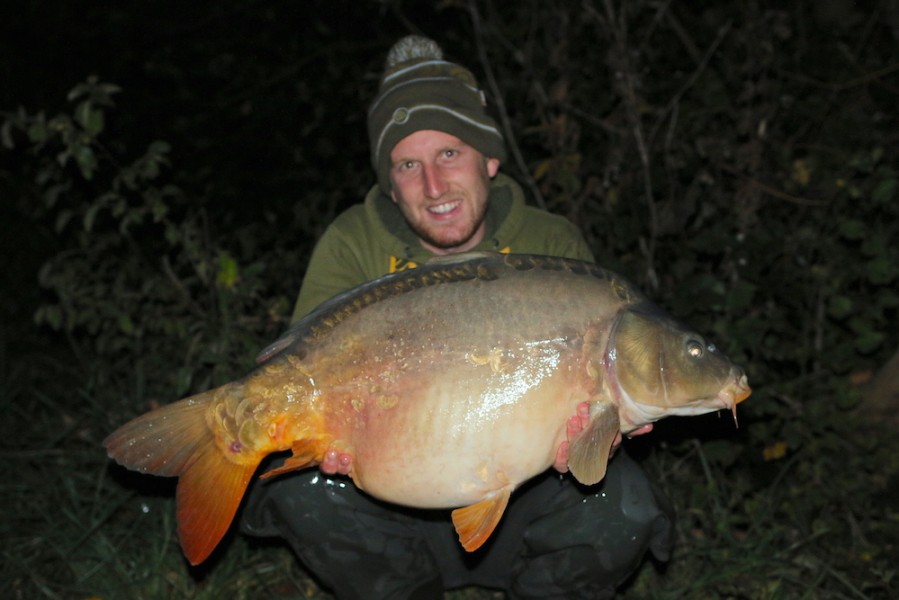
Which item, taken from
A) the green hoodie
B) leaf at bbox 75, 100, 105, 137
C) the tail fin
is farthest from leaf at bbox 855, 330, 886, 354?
leaf at bbox 75, 100, 105, 137

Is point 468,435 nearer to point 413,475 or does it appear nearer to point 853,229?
point 413,475

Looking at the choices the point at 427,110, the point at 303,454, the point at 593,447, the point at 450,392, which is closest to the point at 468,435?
the point at 450,392

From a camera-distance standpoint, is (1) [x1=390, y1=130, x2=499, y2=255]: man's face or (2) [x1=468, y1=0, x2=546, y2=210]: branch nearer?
(1) [x1=390, y1=130, x2=499, y2=255]: man's face

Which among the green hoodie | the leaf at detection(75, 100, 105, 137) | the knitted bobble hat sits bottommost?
the green hoodie

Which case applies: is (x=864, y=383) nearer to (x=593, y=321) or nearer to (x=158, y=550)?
(x=593, y=321)

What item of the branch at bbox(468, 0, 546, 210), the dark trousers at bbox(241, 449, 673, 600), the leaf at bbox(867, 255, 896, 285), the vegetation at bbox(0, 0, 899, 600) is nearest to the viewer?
the dark trousers at bbox(241, 449, 673, 600)

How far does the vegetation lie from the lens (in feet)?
9.12

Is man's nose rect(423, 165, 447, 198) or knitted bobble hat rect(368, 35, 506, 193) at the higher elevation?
knitted bobble hat rect(368, 35, 506, 193)

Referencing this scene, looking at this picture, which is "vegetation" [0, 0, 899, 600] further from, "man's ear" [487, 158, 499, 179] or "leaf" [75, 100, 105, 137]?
"man's ear" [487, 158, 499, 179]

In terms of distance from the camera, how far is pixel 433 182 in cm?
247

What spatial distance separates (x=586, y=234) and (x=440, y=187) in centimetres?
118

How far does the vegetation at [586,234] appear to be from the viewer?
2.78 metres

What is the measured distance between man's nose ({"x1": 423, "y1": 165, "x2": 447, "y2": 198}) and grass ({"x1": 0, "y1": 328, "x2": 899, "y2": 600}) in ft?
3.60

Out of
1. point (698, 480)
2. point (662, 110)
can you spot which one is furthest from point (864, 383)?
point (662, 110)
